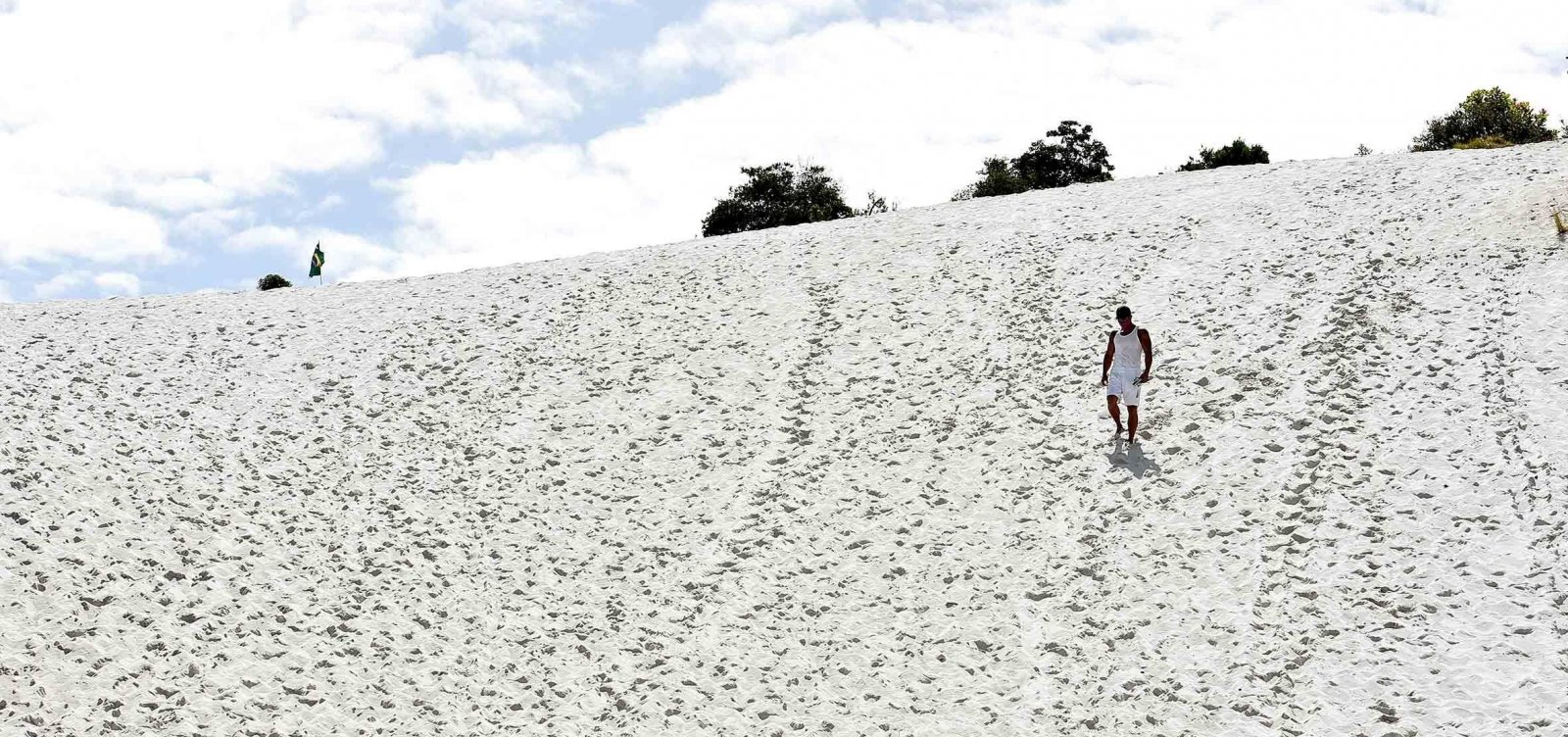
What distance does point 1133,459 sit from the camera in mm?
15438

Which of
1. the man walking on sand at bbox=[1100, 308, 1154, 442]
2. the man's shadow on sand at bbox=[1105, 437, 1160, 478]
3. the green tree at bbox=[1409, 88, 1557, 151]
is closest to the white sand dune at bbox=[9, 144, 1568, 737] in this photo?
the man's shadow on sand at bbox=[1105, 437, 1160, 478]

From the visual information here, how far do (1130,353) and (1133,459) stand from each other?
4.31 ft

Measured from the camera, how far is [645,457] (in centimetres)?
1722

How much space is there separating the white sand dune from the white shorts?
692 millimetres

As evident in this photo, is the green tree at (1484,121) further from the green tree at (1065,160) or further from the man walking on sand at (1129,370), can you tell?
the man walking on sand at (1129,370)

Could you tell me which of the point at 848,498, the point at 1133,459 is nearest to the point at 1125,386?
the point at 1133,459

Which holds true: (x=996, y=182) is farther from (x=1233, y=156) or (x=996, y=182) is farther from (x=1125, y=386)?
(x=1125, y=386)

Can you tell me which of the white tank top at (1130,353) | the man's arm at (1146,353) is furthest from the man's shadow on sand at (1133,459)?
the white tank top at (1130,353)

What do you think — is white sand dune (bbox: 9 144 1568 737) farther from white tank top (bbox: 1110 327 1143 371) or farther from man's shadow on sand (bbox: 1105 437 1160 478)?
white tank top (bbox: 1110 327 1143 371)

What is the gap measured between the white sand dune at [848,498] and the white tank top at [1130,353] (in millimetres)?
1072

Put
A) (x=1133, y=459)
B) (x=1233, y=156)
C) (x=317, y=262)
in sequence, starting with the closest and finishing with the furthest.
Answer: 1. (x=1133, y=459)
2. (x=317, y=262)
3. (x=1233, y=156)

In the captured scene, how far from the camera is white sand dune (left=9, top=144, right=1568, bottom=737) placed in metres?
11.8

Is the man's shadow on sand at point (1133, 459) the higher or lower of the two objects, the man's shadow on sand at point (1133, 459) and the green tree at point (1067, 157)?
the lower

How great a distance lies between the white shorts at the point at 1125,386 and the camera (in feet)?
50.7
